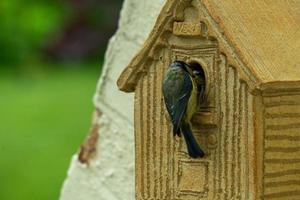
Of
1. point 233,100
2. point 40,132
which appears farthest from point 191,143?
point 40,132

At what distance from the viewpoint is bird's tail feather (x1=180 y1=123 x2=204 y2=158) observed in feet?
10.2

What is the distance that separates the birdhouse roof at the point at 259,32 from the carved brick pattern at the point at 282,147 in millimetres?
68

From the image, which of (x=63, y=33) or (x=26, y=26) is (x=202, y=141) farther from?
(x=63, y=33)

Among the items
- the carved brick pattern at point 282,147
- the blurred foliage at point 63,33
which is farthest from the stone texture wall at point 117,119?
the blurred foliage at point 63,33

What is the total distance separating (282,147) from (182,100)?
9.2 inches

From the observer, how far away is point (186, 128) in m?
3.09

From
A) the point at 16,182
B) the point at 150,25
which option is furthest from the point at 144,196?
the point at 16,182

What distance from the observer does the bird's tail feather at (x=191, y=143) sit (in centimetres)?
309

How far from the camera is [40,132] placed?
10.4 meters

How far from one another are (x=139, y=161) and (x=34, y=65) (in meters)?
10.8

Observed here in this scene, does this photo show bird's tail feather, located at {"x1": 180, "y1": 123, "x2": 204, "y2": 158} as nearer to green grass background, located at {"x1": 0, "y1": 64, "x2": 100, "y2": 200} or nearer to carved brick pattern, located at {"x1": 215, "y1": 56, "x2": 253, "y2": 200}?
carved brick pattern, located at {"x1": 215, "y1": 56, "x2": 253, "y2": 200}

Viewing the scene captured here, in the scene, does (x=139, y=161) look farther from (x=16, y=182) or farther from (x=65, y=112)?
(x=65, y=112)

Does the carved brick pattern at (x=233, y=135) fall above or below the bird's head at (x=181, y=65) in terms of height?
below

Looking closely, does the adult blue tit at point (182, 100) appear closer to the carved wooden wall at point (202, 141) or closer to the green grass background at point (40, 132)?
the carved wooden wall at point (202, 141)
